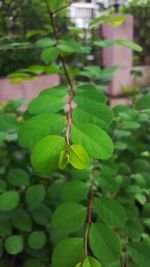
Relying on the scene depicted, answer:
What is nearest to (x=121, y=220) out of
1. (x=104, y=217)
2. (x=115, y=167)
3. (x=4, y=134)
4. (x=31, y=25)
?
(x=104, y=217)

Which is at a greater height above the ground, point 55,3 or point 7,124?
point 55,3

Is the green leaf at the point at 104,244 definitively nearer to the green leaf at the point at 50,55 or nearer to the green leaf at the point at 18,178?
the green leaf at the point at 18,178

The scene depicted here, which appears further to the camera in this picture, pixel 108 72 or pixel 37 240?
pixel 108 72

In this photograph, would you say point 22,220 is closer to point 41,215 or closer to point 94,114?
point 41,215

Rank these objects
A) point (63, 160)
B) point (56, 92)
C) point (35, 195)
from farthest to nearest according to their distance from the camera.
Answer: point (35, 195)
point (56, 92)
point (63, 160)

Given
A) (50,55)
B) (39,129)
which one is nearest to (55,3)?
(50,55)

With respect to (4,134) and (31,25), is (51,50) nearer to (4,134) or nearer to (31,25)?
(4,134)
